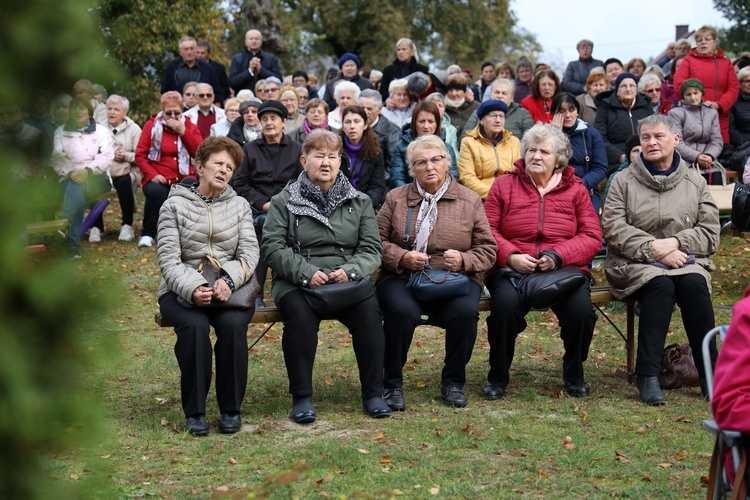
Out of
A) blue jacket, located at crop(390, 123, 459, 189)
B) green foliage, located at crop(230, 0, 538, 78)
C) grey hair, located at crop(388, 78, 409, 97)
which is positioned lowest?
blue jacket, located at crop(390, 123, 459, 189)

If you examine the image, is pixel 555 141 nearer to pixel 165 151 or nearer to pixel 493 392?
pixel 493 392

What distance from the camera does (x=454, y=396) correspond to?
6.47 meters

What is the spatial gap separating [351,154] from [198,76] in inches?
265

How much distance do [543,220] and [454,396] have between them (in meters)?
1.42

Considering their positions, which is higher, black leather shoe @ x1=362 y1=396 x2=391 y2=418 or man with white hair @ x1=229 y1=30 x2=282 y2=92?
man with white hair @ x1=229 y1=30 x2=282 y2=92

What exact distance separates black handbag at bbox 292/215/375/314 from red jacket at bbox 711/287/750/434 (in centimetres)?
311

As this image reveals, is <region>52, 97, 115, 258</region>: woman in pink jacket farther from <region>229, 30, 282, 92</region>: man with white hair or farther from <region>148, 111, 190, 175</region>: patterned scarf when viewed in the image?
<region>229, 30, 282, 92</region>: man with white hair

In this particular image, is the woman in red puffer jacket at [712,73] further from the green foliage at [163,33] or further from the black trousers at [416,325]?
the green foliage at [163,33]

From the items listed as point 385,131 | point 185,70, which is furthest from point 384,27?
point 385,131

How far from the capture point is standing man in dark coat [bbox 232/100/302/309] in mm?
9250

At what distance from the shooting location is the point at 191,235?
6.29 m

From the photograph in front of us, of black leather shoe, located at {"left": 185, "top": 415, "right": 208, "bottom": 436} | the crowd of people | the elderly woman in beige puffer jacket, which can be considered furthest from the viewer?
the crowd of people

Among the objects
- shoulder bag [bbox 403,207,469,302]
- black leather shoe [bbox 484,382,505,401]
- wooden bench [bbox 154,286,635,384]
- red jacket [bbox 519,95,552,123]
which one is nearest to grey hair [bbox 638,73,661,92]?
red jacket [bbox 519,95,552,123]

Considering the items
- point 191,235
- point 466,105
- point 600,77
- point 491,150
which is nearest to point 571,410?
point 191,235
